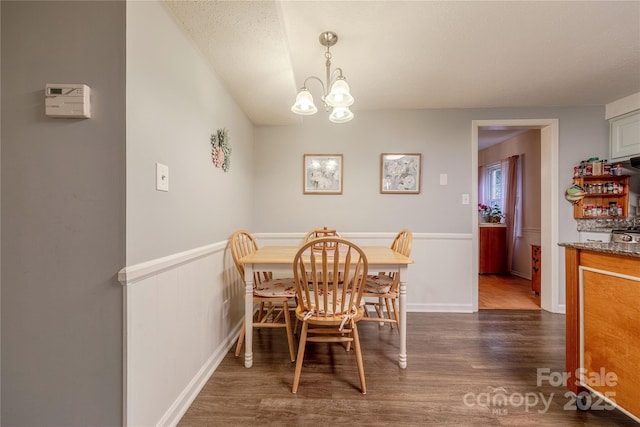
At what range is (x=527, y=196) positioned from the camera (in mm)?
3791

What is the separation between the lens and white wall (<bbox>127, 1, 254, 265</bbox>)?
0.96 metres

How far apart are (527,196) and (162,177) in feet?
15.7

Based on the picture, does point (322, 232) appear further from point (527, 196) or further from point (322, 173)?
point (527, 196)

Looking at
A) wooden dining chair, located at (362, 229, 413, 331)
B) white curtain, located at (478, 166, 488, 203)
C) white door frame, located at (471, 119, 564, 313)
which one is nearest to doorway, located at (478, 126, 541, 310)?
white curtain, located at (478, 166, 488, 203)

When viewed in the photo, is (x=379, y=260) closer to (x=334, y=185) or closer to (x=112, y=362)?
(x=334, y=185)

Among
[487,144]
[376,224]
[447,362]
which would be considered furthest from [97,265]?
[487,144]

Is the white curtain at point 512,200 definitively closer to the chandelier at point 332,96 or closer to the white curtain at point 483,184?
the white curtain at point 483,184

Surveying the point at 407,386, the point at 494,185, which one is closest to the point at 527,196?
the point at 494,185

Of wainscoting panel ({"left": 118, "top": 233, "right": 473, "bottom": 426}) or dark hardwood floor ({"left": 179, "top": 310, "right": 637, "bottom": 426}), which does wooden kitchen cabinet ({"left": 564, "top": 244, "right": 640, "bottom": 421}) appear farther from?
wainscoting panel ({"left": 118, "top": 233, "right": 473, "bottom": 426})

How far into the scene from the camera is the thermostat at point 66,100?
91 centimetres

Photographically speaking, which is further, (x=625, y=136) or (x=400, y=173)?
(x=400, y=173)

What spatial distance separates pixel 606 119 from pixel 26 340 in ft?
15.3

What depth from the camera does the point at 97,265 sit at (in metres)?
0.93

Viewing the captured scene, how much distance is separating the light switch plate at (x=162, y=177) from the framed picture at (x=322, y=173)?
168 centimetres
